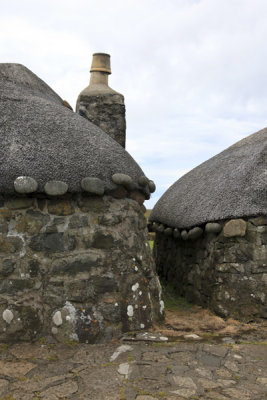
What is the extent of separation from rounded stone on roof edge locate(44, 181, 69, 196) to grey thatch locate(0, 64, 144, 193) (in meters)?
0.08

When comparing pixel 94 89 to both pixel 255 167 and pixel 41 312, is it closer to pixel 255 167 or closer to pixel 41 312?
pixel 255 167

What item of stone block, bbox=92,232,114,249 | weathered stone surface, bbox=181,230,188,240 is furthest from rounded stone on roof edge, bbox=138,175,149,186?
weathered stone surface, bbox=181,230,188,240

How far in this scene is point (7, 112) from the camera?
185 inches

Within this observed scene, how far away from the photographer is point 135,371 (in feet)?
10.8

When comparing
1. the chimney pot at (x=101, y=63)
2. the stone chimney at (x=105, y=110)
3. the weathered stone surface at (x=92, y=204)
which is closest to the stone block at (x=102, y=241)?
the weathered stone surface at (x=92, y=204)

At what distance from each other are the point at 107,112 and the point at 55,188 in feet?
12.8

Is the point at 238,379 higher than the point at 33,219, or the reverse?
the point at 33,219

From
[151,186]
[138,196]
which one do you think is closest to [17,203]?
[138,196]

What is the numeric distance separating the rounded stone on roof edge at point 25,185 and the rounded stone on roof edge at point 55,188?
0.11 metres

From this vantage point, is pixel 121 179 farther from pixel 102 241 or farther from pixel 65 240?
pixel 65 240

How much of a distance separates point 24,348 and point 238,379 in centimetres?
197

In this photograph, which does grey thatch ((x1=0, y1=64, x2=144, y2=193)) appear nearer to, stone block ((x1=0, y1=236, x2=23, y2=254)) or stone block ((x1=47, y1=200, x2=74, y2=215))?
stone block ((x1=47, y1=200, x2=74, y2=215))

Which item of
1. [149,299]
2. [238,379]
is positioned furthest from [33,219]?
[238,379]

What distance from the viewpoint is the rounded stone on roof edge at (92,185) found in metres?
4.22
